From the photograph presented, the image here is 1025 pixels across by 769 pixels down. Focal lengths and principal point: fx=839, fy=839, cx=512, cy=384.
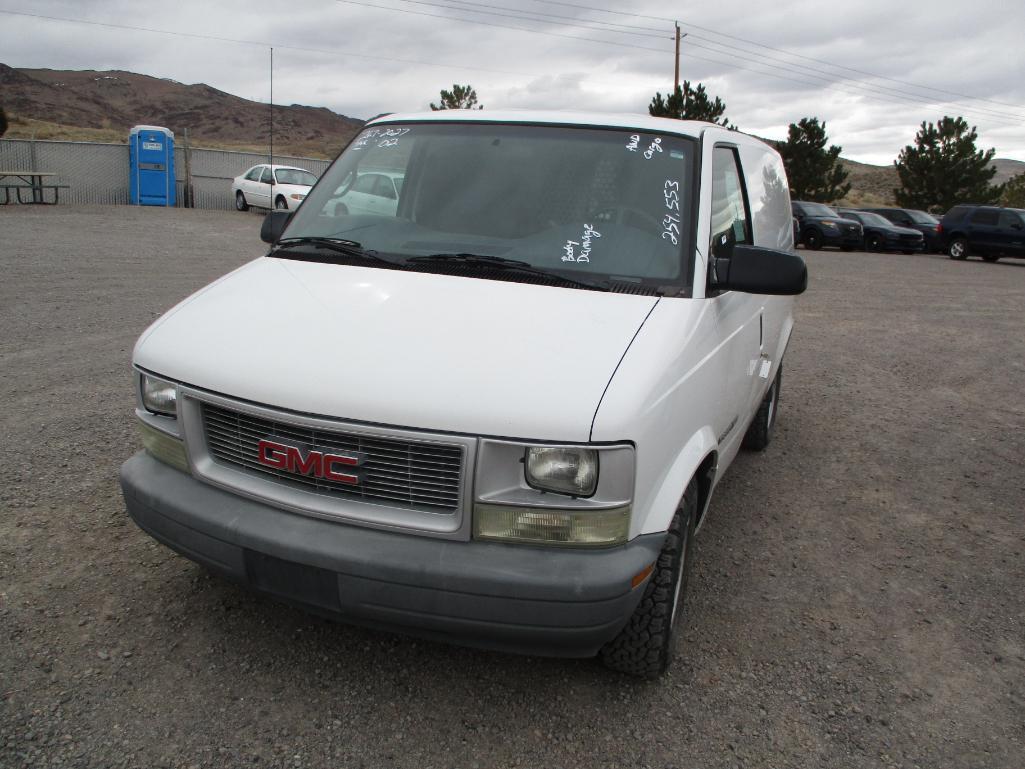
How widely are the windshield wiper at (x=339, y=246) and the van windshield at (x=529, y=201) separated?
0.03m

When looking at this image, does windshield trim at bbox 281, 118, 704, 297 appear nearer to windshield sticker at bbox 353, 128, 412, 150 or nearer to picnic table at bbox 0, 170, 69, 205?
windshield sticker at bbox 353, 128, 412, 150

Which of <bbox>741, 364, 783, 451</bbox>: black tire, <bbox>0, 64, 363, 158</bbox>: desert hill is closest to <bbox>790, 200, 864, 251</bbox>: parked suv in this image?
<bbox>741, 364, 783, 451</bbox>: black tire

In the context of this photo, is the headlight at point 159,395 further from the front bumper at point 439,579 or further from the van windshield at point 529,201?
the van windshield at point 529,201

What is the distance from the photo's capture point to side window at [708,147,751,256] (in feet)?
10.8

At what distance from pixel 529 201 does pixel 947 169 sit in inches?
1750

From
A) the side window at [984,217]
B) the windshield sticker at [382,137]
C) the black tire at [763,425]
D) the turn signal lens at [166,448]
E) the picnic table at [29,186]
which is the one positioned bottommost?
the picnic table at [29,186]

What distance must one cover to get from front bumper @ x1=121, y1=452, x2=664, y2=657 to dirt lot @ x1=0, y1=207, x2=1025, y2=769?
0.40 meters

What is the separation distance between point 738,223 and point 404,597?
2.39 meters

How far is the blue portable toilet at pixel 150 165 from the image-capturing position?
2338 centimetres

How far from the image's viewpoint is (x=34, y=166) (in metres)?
22.8

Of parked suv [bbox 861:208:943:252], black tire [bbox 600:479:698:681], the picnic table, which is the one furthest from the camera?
parked suv [bbox 861:208:943:252]

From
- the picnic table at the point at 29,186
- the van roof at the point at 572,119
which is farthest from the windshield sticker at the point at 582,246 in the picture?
the picnic table at the point at 29,186

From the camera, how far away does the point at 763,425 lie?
5.24 meters

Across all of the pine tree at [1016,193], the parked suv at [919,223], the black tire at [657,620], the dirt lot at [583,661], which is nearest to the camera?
the dirt lot at [583,661]
